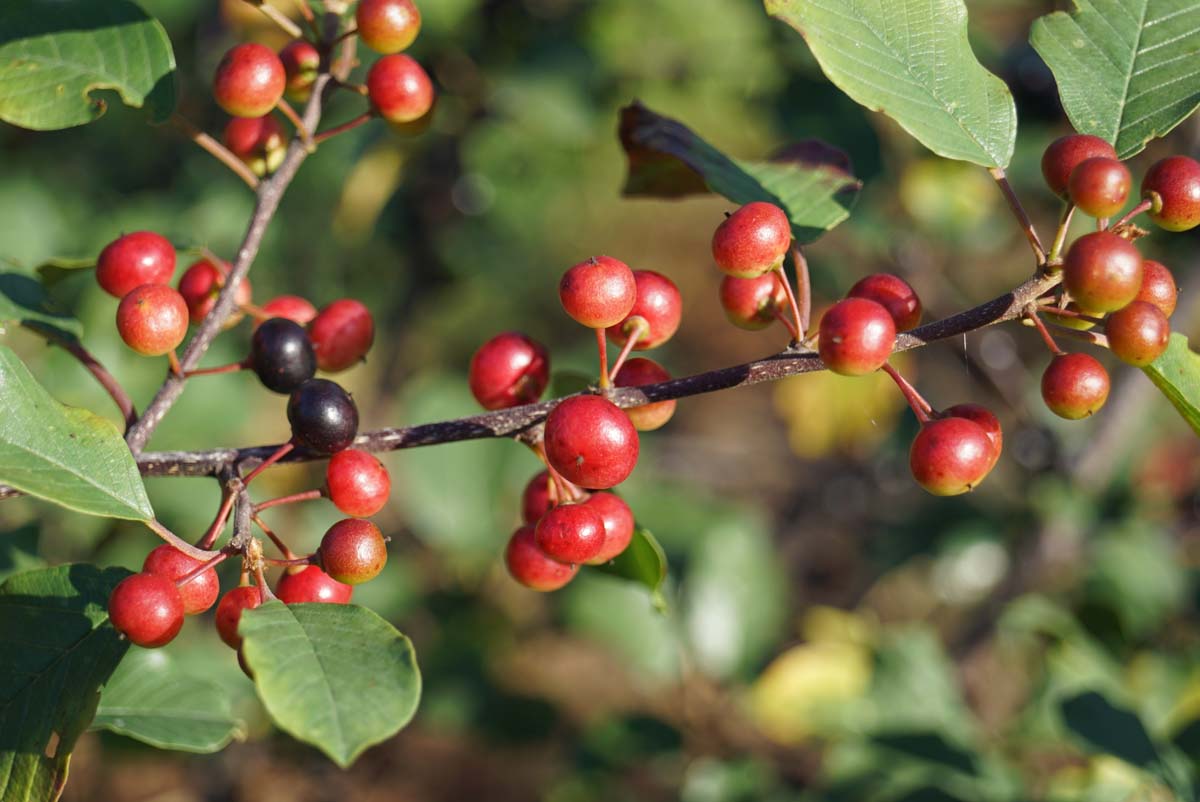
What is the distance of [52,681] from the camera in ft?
3.53

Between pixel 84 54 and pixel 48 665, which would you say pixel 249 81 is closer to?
pixel 84 54

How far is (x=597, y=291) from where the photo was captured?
1.12 m

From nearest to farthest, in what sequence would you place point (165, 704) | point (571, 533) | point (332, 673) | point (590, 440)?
point (332, 673) < point (590, 440) < point (571, 533) < point (165, 704)

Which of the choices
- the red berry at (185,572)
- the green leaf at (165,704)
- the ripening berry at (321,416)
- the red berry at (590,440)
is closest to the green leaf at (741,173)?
the red berry at (590,440)

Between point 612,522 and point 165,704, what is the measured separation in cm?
75

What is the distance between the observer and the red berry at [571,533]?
113 centimetres

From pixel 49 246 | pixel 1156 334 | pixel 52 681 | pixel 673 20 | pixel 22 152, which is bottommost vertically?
pixel 22 152

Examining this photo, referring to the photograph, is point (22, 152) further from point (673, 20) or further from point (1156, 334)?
point (1156, 334)

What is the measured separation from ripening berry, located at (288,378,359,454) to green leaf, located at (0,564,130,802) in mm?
258

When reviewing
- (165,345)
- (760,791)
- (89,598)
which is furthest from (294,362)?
(760,791)

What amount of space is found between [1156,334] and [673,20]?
2.57 metres

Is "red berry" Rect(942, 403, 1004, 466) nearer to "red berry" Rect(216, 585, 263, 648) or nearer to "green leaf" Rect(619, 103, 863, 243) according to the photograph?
"green leaf" Rect(619, 103, 863, 243)

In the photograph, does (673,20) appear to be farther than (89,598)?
Yes

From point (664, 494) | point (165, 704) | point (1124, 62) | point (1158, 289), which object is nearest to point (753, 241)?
point (1158, 289)
